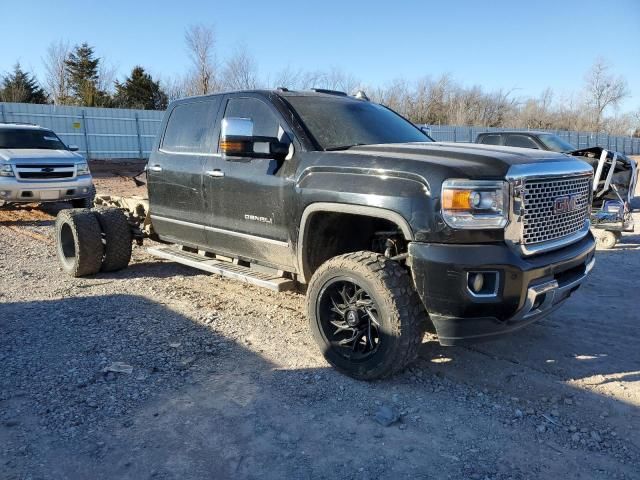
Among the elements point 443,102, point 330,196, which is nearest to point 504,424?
point 330,196

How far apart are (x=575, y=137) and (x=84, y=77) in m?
41.9

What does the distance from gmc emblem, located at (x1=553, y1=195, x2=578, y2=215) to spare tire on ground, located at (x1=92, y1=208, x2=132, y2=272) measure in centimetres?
492

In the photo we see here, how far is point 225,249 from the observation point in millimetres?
5156

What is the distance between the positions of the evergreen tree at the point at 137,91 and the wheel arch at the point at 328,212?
40.4m

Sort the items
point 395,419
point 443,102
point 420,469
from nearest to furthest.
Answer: point 420,469
point 395,419
point 443,102

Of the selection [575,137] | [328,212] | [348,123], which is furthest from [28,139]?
[575,137]

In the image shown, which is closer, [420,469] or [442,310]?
[420,469]

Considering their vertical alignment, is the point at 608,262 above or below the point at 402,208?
below

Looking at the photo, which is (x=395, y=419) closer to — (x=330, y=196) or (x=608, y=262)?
(x=330, y=196)

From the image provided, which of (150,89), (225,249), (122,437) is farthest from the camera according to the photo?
(150,89)

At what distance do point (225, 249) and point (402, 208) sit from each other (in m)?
2.28

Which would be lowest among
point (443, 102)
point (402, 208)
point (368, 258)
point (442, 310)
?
point (442, 310)

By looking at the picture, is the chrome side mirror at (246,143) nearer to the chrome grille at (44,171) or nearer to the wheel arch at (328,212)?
the wheel arch at (328,212)

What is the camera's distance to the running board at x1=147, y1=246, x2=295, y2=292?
450 cm
